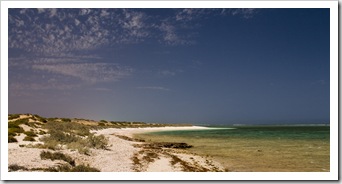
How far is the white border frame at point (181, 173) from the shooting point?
8164mm

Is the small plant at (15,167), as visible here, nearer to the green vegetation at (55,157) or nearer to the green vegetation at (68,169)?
the green vegetation at (68,169)

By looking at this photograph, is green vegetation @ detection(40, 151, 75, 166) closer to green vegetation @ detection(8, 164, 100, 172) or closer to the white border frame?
green vegetation @ detection(8, 164, 100, 172)

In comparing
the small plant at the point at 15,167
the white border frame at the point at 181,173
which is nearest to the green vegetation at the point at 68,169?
the white border frame at the point at 181,173

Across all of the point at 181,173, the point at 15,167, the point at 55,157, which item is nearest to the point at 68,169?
the point at 55,157

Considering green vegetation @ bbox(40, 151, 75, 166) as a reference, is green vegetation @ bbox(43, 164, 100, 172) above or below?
below

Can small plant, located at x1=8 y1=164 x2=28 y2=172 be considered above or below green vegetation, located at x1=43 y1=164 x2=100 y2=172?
above

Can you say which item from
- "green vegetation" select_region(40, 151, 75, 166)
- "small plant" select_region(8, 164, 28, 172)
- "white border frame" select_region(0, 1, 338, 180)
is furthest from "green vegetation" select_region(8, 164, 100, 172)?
"green vegetation" select_region(40, 151, 75, 166)

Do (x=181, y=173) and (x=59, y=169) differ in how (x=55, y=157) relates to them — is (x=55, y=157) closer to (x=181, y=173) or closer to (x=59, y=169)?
(x=59, y=169)

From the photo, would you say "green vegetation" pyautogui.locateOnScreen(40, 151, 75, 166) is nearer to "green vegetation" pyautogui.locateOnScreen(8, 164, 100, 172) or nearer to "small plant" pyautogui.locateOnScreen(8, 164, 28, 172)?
"green vegetation" pyautogui.locateOnScreen(8, 164, 100, 172)

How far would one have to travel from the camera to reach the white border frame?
26.8 ft

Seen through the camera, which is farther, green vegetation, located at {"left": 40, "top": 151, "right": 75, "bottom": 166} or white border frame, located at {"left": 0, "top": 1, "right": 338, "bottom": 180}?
green vegetation, located at {"left": 40, "top": 151, "right": 75, "bottom": 166}

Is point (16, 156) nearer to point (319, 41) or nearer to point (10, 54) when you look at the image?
point (10, 54)

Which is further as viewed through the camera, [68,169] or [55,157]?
[55,157]

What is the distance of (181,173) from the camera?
27.2 ft
